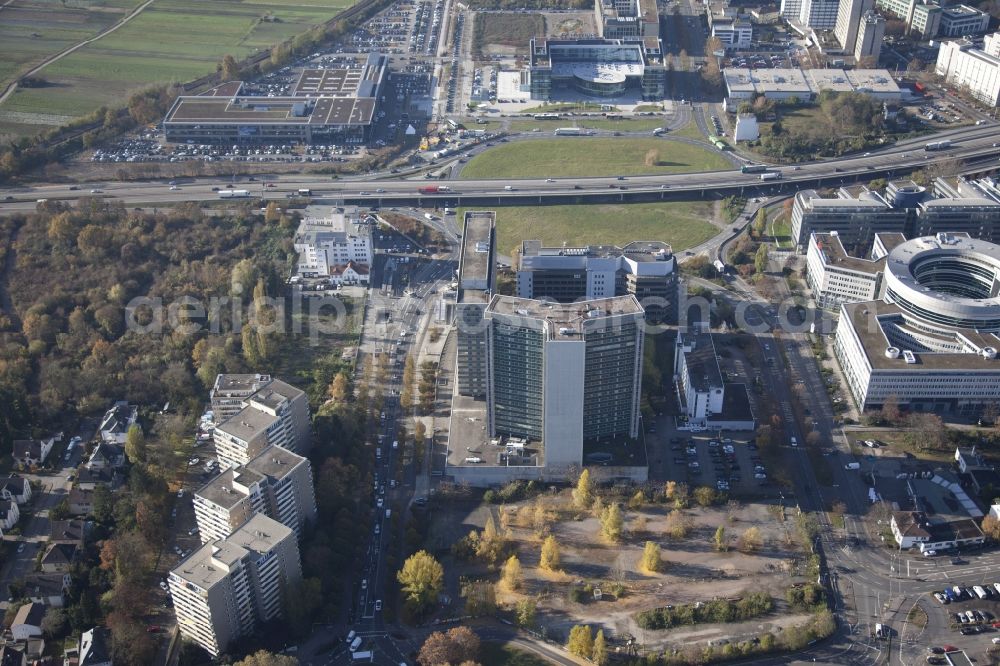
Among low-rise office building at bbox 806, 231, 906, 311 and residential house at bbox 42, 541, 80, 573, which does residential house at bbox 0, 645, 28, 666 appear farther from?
low-rise office building at bbox 806, 231, 906, 311

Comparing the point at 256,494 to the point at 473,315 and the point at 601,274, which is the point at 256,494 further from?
the point at 601,274

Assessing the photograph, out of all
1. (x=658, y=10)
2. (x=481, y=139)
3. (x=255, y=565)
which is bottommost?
(x=255, y=565)

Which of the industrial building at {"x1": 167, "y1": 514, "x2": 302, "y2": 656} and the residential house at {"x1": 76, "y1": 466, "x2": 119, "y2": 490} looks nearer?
the industrial building at {"x1": 167, "y1": 514, "x2": 302, "y2": 656}

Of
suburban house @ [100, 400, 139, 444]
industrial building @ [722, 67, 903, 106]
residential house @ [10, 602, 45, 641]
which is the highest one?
industrial building @ [722, 67, 903, 106]

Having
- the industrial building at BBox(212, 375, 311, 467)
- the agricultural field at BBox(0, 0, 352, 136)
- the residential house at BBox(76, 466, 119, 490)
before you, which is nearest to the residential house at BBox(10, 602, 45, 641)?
the residential house at BBox(76, 466, 119, 490)

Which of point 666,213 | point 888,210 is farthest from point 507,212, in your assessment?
point 888,210

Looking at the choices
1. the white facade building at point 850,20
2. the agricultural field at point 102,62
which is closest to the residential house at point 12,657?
the agricultural field at point 102,62

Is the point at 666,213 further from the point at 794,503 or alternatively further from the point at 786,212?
the point at 794,503
